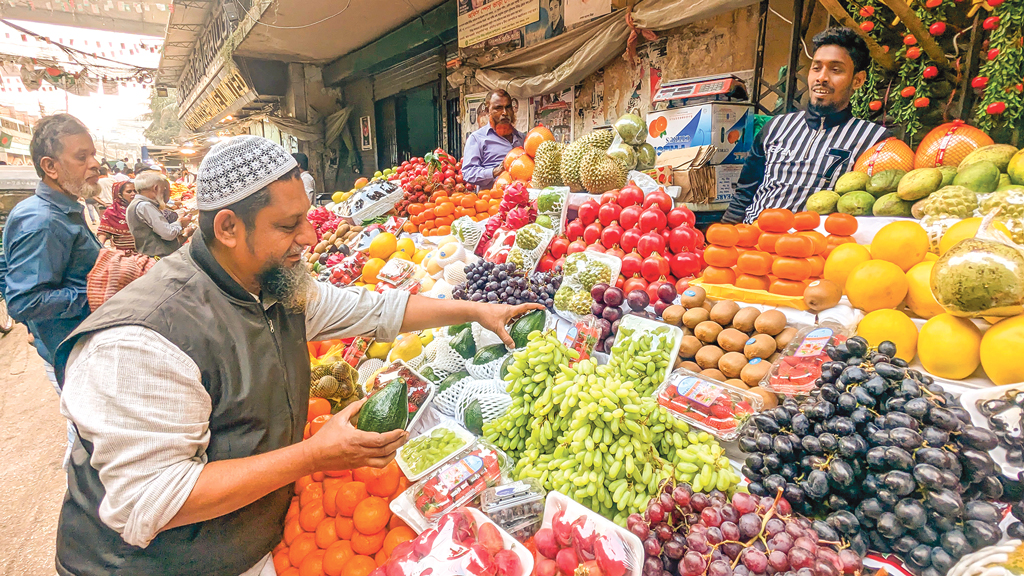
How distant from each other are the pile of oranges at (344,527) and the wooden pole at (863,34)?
3.50 meters

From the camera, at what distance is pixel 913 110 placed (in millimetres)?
2846

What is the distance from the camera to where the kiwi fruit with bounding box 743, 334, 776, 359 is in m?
1.73

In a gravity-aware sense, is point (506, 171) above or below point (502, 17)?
below

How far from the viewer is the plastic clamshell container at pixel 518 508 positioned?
56.8 inches

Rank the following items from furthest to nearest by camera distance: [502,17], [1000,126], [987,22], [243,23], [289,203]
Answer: [243,23] < [502,17] < [1000,126] < [987,22] < [289,203]

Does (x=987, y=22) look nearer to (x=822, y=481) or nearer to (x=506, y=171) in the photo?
(x=822, y=481)

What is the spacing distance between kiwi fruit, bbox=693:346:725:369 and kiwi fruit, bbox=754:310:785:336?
0.18 metres

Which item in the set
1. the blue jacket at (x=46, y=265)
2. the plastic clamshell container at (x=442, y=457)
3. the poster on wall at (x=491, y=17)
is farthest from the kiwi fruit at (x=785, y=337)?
the poster on wall at (x=491, y=17)

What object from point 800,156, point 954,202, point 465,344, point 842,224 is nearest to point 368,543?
point 465,344

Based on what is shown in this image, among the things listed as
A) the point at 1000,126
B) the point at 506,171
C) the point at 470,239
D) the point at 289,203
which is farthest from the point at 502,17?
the point at 289,203

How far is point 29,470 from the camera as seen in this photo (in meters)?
3.90

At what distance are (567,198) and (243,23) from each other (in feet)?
27.8

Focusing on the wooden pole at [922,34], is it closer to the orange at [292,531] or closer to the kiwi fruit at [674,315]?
the kiwi fruit at [674,315]

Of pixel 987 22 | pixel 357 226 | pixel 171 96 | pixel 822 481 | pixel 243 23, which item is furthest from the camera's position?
pixel 171 96
